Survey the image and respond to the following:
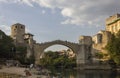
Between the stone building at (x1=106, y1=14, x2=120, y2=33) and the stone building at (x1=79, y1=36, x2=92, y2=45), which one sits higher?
the stone building at (x1=106, y1=14, x2=120, y2=33)

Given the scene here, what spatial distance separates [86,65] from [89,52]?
949 centimetres

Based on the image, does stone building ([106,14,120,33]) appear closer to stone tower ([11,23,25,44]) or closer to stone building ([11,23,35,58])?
stone building ([11,23,35,58])

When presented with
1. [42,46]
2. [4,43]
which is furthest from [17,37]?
[4,43]

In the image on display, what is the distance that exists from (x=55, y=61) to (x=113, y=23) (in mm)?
24890

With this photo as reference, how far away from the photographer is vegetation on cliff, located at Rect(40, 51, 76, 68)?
4235 inches

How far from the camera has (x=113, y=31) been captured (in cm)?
11162

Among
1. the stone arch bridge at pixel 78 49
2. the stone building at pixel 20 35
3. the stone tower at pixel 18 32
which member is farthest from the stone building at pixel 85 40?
the stone tower at pixel 18 32

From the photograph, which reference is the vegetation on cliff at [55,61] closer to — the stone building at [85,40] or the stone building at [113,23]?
the stone building at [85,40]

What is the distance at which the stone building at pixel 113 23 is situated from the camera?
10825 centimetres

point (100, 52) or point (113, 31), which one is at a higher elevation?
point (113, 31)

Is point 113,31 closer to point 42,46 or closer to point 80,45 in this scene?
point 80,45

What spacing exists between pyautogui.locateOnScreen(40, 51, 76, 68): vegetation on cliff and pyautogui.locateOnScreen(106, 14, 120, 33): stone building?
1760 cm

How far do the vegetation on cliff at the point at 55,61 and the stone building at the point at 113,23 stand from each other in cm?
1760

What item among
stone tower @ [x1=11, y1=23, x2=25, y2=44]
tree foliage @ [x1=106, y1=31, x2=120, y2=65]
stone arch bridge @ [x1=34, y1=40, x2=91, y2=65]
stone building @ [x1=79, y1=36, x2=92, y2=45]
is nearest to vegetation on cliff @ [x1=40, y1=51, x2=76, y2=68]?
stone arch bridge @ [x1=34, y1=40, x2=91, y2=65]
